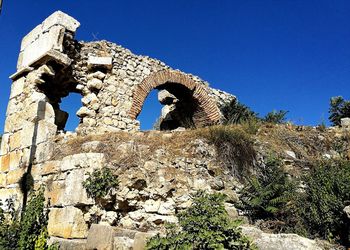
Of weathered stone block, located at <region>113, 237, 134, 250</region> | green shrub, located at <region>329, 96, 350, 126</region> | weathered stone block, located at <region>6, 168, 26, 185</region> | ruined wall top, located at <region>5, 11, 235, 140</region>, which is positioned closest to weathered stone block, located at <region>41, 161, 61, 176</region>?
weathered stone block, located at <region>6, 168, 26, 185</region>

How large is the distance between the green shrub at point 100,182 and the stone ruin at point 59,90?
109cm

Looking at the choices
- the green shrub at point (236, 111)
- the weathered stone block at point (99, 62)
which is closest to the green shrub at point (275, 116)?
the green shrub at point (236, 111)

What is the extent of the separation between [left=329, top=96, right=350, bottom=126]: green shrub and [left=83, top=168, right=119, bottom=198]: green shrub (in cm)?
927

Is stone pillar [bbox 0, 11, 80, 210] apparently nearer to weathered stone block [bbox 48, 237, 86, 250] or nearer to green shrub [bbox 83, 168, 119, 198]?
green shrub [bbox 83, 168, 119, 198]

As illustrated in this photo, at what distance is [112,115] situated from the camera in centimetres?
798

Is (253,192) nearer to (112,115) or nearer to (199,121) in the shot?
(112,115)

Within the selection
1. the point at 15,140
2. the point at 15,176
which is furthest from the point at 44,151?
the point at 15,140

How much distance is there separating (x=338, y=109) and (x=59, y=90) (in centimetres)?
942

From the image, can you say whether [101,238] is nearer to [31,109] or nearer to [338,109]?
[31,109]

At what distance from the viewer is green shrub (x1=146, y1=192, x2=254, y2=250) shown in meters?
3.87

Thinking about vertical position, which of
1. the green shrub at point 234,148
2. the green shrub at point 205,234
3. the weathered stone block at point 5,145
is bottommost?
the green shrub at point 205,234

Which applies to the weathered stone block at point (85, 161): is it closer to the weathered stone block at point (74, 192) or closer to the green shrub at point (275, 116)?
the weathered stone block at point (74, 192)

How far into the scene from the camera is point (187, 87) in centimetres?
1021

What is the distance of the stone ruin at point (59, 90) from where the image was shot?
7.06 m
